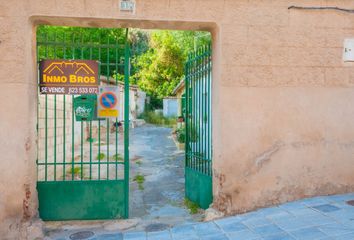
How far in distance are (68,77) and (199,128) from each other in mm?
2426

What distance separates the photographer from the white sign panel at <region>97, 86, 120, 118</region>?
526cm

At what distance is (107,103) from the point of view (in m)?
5.29

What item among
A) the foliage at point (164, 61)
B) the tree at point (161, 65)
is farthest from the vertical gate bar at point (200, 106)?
the tree at point (161, 65)

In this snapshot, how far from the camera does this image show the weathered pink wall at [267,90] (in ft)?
16.0

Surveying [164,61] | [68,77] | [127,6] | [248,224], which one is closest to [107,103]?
[68,77]

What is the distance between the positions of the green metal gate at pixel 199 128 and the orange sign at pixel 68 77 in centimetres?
184

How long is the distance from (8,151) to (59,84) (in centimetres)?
116

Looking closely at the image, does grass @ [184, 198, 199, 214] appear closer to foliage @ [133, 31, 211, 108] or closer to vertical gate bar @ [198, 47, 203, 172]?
vertical gate bar @ [198, 47, 203, 172]

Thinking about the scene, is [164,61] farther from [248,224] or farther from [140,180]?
[248,224]

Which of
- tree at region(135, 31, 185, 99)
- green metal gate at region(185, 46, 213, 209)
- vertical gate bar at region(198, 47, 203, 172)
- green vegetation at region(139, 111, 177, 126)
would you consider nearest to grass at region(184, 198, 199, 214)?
green metal gate at region(185, 46, 213, 209)

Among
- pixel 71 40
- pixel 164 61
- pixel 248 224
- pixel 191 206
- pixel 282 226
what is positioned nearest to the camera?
pixel 282 226

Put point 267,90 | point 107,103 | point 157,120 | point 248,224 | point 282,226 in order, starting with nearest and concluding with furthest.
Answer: point 282,226 < point 248,224 < point 267,90 < point 107,103 < point 157,120

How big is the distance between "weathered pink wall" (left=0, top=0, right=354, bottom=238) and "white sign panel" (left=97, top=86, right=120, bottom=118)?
922 millimetres

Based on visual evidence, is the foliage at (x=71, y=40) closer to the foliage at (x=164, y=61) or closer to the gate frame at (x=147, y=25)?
the gate frame at (x=147, y=25)
